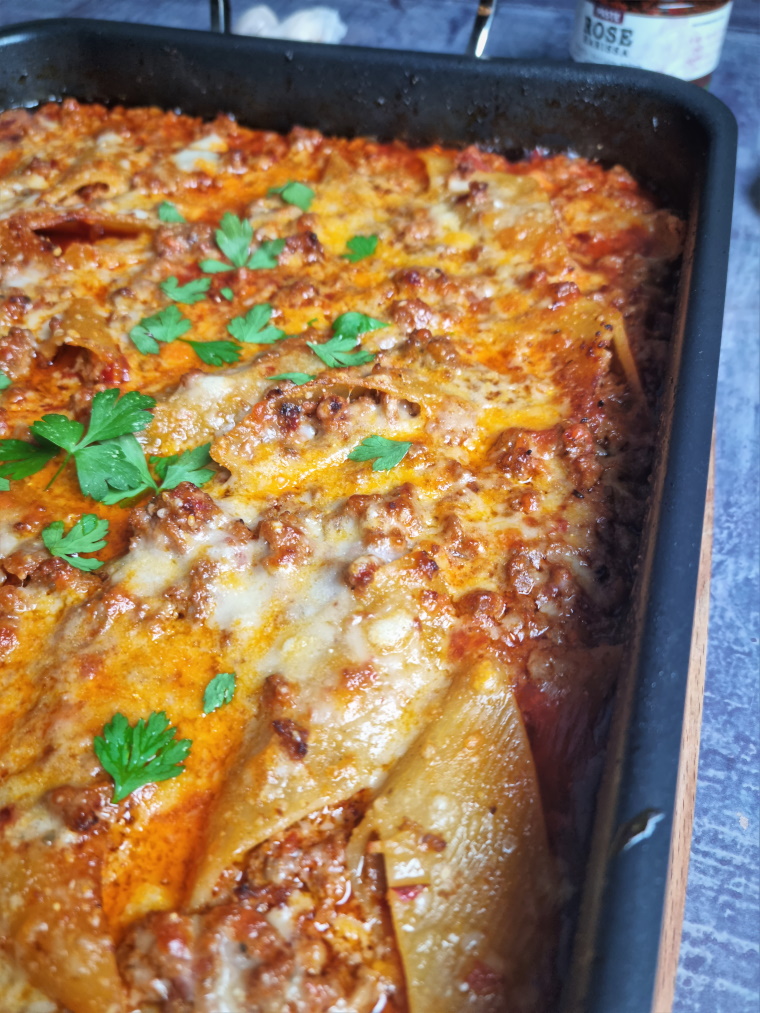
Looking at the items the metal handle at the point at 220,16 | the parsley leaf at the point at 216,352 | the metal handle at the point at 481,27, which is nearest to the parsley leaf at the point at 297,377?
the parsley leaf at the point at 216,352

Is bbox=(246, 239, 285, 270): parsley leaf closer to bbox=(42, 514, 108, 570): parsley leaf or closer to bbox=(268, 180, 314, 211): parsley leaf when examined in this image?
bbox=(268, 180, 314, 211): parsley leaf

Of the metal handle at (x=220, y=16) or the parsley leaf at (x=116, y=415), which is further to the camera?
the metal handle at (x=220, y=16)

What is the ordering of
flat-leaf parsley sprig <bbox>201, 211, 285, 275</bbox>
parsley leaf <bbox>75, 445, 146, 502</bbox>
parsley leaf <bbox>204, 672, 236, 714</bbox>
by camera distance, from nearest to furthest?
parsley leaf <bbox>204, 672, 236, 714</bbox>, parsley leaf <bbox>75, 445, 146, 502</bbox>, flat-leaf parsley sprig <bbox>201, 211, 285, 275</bbox>

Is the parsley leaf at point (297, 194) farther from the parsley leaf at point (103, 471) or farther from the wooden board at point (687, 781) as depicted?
the wooden board at point (687, 781)

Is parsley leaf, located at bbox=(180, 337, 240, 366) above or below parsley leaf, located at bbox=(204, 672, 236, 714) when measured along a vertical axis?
above

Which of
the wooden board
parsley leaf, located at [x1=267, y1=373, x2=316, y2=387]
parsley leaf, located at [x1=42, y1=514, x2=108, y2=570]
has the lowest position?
the wooden board

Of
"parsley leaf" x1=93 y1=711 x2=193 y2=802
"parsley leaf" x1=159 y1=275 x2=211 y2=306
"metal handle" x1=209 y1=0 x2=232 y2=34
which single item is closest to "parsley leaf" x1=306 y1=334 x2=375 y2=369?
"parsley leaf" x1=159 y1=275 x2=211 y2=306

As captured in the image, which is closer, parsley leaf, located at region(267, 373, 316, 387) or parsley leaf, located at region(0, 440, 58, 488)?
parsley leaf, located at region(0, 440, 58, 488)

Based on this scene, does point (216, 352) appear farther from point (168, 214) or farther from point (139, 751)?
point (139, 751)
